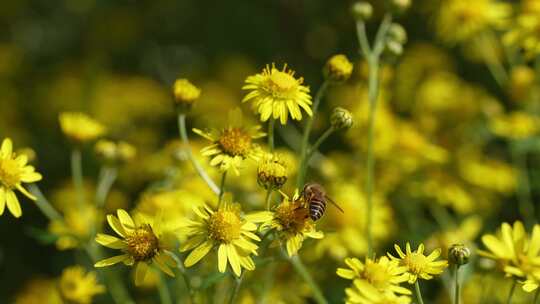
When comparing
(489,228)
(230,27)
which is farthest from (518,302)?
(230,27)

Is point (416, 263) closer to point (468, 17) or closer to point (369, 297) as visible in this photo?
point (369, 297)

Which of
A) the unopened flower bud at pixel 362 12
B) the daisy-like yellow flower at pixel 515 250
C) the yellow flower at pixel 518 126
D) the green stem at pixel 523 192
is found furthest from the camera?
the yellow flower at pixel 518 126

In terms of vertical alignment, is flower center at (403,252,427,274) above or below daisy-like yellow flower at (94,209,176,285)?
above

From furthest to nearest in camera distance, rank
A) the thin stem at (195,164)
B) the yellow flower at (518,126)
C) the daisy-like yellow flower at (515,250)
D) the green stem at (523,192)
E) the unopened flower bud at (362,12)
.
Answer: the yellow flower at (518,126) < the green stem at (523,192) < the unopened flower bud at (362,12) < the thin stem at (195,164) < the daisy-like yellow flower at (515,250)

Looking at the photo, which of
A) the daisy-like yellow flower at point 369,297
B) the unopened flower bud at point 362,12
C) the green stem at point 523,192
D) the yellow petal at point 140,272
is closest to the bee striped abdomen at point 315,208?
the daisy-like yellow flower at point 369,297

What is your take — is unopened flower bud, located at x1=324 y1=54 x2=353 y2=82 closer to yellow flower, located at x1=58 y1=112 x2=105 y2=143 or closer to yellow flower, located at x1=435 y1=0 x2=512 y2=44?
yellow flower, located at x1=58 y1=112 x2=105 y2=143

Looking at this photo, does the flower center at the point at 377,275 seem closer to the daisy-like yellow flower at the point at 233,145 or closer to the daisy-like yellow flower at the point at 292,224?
the daisy-like yellow flower at the point at 292,224

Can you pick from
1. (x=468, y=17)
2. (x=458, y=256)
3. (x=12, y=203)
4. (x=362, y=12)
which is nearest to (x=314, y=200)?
(x=458, y=256)

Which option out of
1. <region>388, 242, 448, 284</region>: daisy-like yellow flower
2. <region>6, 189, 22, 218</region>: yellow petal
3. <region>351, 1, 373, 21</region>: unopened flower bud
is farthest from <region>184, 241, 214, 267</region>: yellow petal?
<region>351, 1, 373, 21</region>: unopened flower bud
